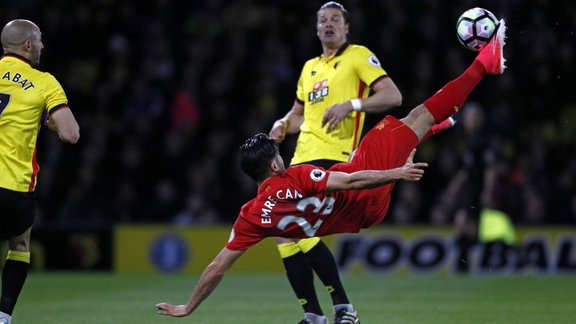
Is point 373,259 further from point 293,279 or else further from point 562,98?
point 293,279

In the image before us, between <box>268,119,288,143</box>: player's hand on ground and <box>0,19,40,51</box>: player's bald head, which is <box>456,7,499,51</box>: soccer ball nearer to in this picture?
<box>268,119,288,143</box>: player's hand on ground

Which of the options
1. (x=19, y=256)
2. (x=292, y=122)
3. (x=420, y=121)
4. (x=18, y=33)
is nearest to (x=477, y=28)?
(x=420, y=121)

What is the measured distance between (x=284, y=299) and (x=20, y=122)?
14.7 ft

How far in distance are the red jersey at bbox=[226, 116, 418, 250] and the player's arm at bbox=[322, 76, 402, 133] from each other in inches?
11.6

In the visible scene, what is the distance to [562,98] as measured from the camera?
17.9 meters

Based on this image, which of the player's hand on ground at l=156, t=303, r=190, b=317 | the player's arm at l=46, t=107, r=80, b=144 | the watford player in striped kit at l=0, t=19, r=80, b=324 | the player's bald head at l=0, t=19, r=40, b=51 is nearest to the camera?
the player's hand on ground at l=156, t=303, r=190, b=317

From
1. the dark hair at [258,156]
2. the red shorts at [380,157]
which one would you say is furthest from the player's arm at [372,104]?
the dark hair at [258,156]

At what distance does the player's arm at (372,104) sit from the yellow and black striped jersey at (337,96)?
0.31 feet

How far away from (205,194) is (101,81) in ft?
10.6

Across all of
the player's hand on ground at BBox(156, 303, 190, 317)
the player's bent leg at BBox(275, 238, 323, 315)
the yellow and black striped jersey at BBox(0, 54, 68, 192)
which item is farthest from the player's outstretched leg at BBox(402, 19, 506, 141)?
the yellow and black striped jersey at BBox(0, 54, 68, 192)

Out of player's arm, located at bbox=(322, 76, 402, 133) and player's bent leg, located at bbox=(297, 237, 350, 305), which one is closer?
player's arm, located at bbox=(322, 76, 402, 133)

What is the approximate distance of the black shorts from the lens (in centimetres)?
752

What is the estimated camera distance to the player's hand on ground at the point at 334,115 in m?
7.79

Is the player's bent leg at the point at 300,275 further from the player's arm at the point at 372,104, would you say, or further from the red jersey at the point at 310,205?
the player's arm at the point at 372,104
